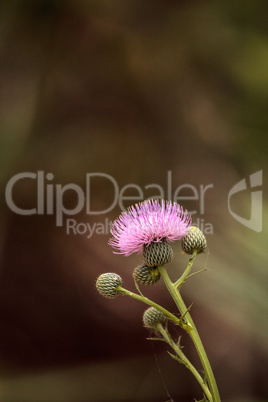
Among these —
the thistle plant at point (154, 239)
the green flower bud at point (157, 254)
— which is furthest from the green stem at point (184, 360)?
the green flower bud at point (157, 254)

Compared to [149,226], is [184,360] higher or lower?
lower

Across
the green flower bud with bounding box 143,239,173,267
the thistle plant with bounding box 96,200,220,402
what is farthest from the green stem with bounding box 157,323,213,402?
the green flower bud with bounding box 143,239,173,267

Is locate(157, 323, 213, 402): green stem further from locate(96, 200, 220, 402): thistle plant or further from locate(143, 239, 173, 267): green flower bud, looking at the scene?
locate(143, 239, 173, 267): green flower bud

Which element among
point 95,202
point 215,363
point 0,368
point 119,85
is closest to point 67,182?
point 95,202

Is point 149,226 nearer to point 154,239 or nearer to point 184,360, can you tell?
point 154,239

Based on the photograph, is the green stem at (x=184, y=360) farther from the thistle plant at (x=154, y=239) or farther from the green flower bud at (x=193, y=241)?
the green flower bud at (x=193, y=241)

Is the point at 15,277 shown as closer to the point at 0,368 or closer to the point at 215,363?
the point at 0,368

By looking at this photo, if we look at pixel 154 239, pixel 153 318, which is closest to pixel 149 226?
pixel 154 239
